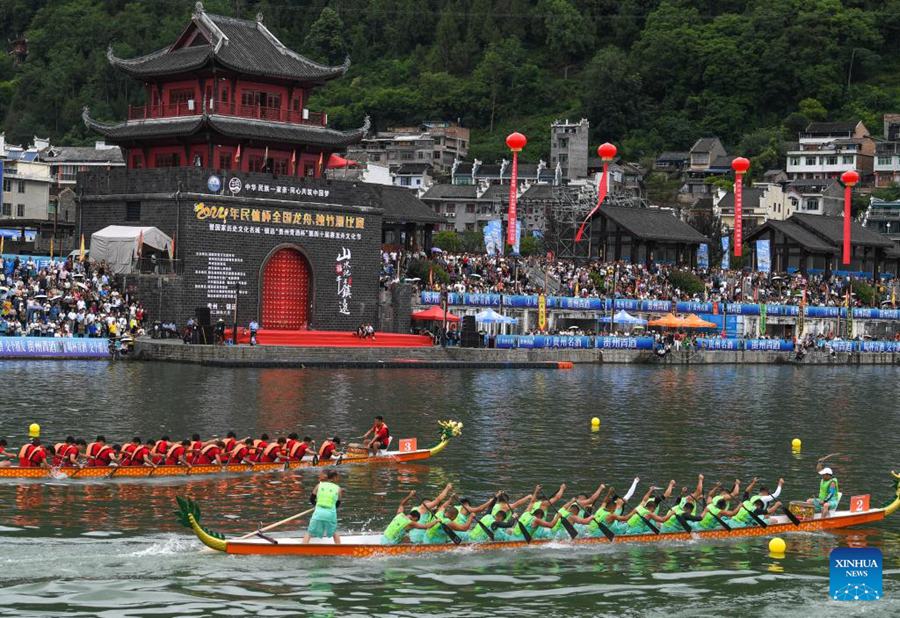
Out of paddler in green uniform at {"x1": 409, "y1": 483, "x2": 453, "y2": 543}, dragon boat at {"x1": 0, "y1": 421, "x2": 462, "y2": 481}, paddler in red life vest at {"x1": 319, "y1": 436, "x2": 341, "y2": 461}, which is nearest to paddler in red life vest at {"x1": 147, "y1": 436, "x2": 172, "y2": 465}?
dragon boat at {"x1": 0, "y1": 421, "x2": 462, "y2": 481}

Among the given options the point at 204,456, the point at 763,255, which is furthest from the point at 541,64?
the point at 204,456

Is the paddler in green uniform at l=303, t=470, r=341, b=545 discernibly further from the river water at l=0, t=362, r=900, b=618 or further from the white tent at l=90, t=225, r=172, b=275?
the white tent at l=90, t=225, r=172, b=275

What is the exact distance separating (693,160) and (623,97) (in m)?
15.0

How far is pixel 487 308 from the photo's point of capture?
85000mm

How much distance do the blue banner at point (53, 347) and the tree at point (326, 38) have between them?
4575 inches

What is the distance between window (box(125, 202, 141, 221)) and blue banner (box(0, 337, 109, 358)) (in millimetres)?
11720

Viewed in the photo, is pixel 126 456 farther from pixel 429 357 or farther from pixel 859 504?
pixel 429 357

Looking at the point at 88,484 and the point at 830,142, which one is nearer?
the point at 88,484

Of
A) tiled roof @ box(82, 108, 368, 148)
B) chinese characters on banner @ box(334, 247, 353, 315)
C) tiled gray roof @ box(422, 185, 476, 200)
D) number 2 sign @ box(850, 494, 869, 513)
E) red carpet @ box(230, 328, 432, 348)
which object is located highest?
tiled gray roof @ box(422, 185, 476, 200)

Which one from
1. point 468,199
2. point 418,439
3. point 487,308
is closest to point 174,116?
point 487,308

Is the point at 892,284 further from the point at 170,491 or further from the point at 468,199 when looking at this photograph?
the point at 170,491

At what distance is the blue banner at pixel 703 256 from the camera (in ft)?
364

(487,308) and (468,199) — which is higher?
(468,199)

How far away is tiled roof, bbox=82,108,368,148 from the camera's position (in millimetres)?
77887
